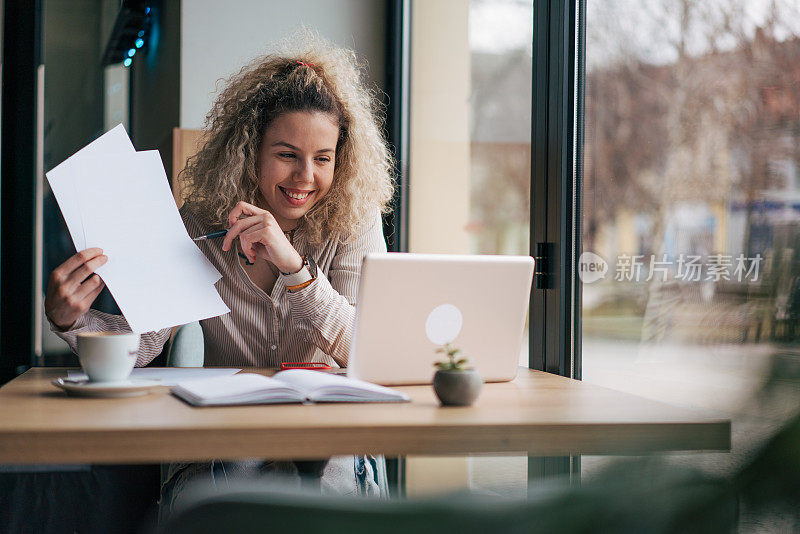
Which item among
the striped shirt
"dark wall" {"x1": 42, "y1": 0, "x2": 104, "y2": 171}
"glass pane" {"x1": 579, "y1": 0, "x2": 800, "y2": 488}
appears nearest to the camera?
"glass pane" {"x1": 579, "y1": 0, "x2": 800, "y2": 488}

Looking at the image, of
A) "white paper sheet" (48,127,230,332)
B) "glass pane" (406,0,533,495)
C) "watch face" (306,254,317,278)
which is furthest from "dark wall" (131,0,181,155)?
"white paper sheet" (48,127,230,332)

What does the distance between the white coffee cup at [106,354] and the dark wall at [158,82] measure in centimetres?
199

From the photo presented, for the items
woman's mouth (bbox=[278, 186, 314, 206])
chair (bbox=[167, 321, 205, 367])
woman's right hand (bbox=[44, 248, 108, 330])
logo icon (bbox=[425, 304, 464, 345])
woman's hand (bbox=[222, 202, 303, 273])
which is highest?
woman's mouth (bbox=[278, 186, 314, 206])

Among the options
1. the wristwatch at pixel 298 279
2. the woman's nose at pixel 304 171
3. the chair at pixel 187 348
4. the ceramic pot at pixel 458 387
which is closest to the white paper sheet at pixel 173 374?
the wristwatch at pixel 298 279

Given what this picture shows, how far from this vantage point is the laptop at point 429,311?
3.77 feet

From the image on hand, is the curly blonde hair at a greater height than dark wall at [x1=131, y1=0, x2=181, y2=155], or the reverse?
dark wall at [x1=131, y1=0, x2=181, y2=155]

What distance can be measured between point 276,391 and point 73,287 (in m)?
0.49

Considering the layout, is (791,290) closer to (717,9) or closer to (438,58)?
(717,9)

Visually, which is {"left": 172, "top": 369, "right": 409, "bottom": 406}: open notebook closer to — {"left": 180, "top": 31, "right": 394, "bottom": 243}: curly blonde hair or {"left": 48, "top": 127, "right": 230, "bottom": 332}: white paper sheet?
{"left": 48, "top": 127, "right": 230, "bottom": 332}: white paper sheet

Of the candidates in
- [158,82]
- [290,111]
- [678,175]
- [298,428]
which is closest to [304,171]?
[290,111]

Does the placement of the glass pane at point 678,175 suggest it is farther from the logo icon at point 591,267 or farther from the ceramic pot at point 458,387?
the ceramic pot at point 458,387

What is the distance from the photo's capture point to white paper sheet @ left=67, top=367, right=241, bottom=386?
4.09ft

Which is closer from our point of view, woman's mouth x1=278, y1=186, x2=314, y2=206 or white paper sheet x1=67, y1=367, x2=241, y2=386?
white paper sheet x1=67, y1=367, x2=241, y2=386

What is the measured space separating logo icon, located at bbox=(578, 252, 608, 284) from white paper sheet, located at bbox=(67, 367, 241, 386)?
0.71 meters
